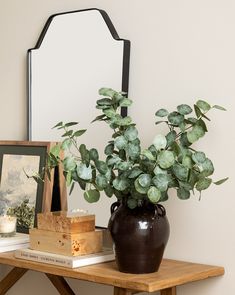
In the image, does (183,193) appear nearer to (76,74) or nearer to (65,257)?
(65,257)

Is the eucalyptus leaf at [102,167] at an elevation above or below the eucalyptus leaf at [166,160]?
below

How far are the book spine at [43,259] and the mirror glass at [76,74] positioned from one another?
296 mm

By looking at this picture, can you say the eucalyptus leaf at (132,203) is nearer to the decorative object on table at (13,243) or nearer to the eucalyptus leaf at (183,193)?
the eucalyptus leaf at (183,193)

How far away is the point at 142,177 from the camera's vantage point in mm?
1764

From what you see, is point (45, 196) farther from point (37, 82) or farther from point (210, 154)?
point (210, 154)

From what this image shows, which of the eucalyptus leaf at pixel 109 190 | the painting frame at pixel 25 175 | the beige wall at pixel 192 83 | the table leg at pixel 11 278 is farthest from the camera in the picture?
the table leg at pixel 11 278

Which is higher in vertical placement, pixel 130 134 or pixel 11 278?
pixel 130 134

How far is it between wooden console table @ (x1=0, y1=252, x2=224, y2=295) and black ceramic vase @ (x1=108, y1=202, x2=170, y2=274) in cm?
3

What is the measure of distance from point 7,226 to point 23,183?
0.21 meters

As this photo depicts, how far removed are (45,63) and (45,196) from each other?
0.52 m

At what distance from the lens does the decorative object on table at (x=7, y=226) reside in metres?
2.27

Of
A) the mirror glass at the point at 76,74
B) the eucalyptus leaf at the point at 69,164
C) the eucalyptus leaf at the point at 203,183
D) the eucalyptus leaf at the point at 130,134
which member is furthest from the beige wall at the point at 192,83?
Answer: the eucalyptus leaf at the point at 69,164

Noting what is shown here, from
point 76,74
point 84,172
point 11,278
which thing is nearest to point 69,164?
point 84,172

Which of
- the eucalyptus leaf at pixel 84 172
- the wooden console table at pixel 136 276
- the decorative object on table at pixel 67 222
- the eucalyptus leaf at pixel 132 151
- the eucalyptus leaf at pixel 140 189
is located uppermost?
the eucalyptus leaf at pixel 132 151
